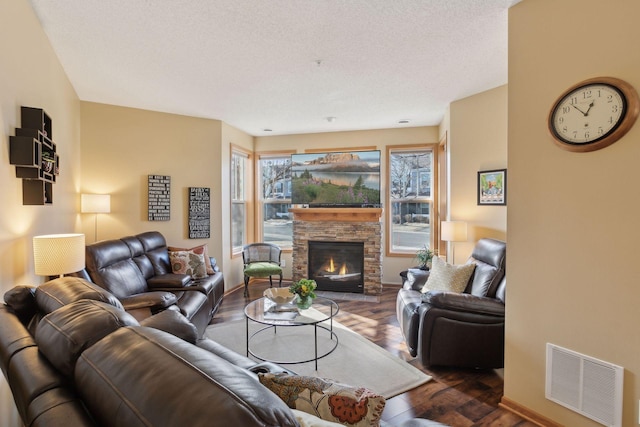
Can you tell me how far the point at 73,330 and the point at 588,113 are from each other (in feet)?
8.44

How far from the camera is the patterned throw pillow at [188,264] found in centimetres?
394

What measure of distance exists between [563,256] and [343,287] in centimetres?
357

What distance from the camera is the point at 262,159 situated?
5.94 meters

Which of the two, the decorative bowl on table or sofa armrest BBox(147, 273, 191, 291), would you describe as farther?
sofa armrest BBox(147, 273, 191, 291)

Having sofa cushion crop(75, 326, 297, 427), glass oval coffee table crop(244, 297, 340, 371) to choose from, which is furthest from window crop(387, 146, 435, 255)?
sofa cushion crop(75, 326, 297, 427)

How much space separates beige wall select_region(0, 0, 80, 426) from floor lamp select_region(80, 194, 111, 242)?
76 cm

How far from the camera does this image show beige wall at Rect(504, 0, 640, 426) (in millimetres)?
Answer: 1646

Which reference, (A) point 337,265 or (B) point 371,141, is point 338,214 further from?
(B) point 371,141

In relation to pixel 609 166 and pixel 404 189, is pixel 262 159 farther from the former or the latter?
pixel 609 166

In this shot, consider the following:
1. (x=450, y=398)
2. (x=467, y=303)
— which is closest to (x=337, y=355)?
(x=450, y=398)

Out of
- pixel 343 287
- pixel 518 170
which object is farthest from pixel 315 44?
pixel 343 287

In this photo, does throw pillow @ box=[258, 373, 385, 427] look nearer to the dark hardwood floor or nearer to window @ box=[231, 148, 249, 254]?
the dark hardwood floor

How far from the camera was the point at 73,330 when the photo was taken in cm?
102

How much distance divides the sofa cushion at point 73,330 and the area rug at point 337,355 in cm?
194
